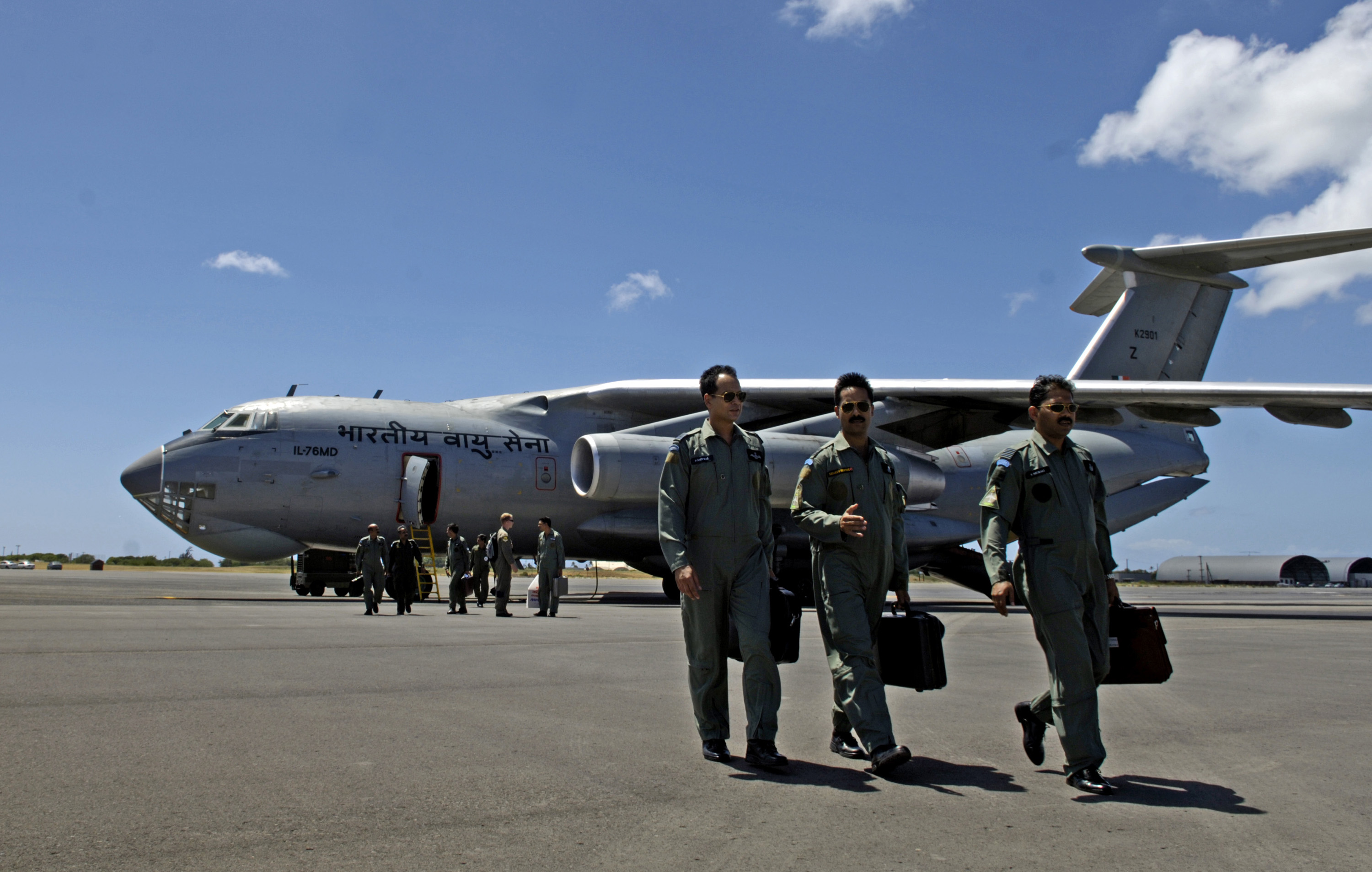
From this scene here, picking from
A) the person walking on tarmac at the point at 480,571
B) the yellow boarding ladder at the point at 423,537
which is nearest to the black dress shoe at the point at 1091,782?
the yellow boarding ladder at the point at 423,537

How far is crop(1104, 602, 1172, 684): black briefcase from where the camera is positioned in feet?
12.6

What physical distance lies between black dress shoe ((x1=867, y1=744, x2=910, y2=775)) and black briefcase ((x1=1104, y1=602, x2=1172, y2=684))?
89 cm

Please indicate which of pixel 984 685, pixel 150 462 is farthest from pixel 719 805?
pixel 150 462

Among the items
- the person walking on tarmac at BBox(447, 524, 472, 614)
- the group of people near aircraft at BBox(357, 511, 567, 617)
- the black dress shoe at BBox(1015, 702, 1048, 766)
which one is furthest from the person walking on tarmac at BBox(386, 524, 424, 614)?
the black dress shoe at BBox(1015, 702, 1048, 766)

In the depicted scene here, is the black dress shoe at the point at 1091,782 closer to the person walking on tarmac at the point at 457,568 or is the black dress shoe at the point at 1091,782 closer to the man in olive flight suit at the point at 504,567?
the man in olive flight suit at the point at 504,567

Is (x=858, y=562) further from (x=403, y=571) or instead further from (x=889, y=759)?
(x=403, y=571)

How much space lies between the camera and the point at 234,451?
14.6 meters

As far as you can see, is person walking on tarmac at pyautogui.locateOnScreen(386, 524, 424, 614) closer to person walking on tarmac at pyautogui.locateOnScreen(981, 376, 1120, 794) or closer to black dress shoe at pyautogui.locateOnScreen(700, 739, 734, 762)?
black dress shoe at pyautogui.locateOnScreen(700, 739, 734, 762)

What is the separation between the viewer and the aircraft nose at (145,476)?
1463cm

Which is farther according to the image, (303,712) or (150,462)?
(150,462)

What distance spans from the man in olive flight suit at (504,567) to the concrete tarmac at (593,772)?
221 inches

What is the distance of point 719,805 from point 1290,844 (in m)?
1.67

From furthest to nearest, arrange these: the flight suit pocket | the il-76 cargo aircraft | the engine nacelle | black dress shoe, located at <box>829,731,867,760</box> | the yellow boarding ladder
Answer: the yellow boarding ladder → the il-76 cargo aircraft → the engine nacelle → black dress shoe, located at <box>829,731,867,760</box> → the flight suit pocket

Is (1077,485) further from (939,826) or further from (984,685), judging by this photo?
(984,685)
